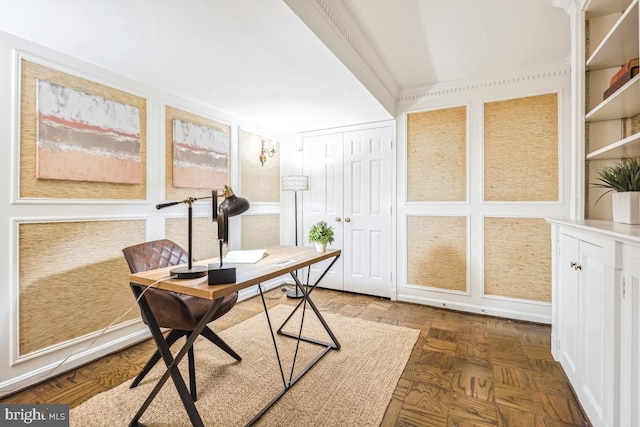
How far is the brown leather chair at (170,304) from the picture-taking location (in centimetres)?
166

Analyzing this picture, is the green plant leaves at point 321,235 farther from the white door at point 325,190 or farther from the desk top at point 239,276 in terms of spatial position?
the white door at point 325,190

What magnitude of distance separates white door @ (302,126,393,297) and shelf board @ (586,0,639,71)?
1.90m

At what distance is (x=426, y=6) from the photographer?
1949 millimetres

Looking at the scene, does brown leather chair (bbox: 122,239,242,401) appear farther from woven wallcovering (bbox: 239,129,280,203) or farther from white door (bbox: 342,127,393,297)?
white door (bbox: 342,127,393,297)

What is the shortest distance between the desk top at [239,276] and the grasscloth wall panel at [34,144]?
1025 millimetres

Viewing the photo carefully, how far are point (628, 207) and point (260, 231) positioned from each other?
333 centimetres

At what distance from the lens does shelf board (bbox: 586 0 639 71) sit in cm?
149

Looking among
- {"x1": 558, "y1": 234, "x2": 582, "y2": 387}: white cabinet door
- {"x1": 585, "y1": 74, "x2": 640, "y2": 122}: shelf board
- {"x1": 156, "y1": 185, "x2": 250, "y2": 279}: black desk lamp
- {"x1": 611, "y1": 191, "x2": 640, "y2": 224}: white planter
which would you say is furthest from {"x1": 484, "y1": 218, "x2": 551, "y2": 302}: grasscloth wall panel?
{"x1": 156, "y1": 185, "x2": 250, "y2": 279}: black desk lamp

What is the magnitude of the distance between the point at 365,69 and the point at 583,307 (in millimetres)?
2205

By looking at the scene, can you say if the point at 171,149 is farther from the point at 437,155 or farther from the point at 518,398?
the point at 518,398

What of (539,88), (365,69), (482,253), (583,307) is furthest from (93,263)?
(539,88)

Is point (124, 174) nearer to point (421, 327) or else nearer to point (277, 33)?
point (277, 33)

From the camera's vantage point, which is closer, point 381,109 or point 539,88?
point 539,88

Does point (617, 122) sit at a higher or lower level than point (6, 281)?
higher
